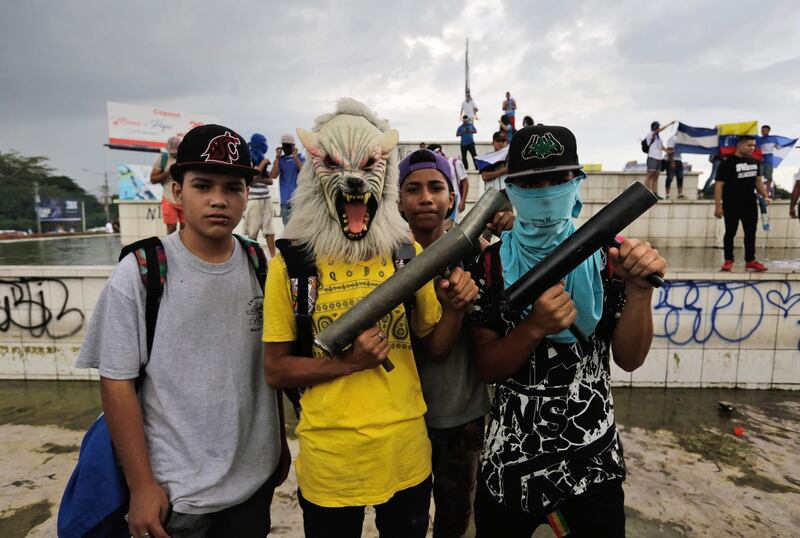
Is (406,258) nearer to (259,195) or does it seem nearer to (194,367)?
(194,367)

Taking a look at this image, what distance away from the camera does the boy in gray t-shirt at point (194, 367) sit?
5.35ft

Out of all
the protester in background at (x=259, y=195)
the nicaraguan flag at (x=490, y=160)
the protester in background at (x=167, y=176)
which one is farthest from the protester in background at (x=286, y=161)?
the nicaraguan flag at (x=490, y=160)

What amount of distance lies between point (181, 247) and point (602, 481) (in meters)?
1.86

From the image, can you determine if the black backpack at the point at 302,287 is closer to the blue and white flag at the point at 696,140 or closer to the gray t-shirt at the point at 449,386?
the gray t-shirt at the point at 449,386

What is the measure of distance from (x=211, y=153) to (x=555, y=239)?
1.37 meters

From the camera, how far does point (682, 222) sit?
415 inches

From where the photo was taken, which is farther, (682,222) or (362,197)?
(682,222)

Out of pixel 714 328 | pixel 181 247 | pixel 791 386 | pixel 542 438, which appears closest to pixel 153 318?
pixel 181 247

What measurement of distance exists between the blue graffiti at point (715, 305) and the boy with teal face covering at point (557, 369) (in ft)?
14.7

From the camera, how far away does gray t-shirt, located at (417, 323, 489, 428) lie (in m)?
2.16

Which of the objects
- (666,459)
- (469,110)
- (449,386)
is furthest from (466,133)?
(449,386)

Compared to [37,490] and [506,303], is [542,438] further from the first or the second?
[37,490]

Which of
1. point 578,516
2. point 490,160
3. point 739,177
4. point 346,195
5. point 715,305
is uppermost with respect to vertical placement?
point 490,160

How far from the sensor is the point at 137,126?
37.1m
